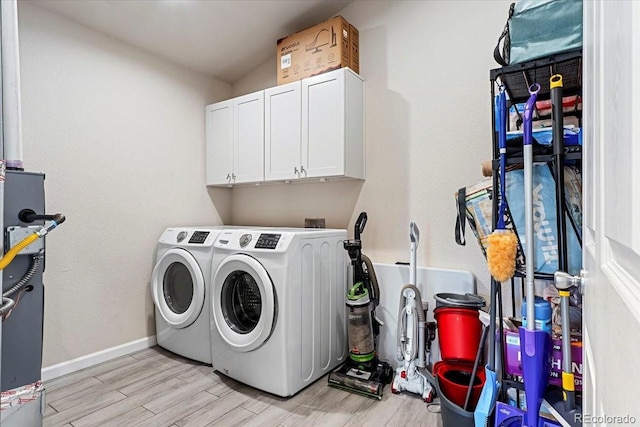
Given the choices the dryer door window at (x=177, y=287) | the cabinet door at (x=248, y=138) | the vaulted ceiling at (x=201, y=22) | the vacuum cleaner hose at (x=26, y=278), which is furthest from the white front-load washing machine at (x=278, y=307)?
the vaulted ceiling at (x=201, y=22)

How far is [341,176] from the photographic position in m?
2.44

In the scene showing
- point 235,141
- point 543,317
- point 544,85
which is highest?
point 235,141

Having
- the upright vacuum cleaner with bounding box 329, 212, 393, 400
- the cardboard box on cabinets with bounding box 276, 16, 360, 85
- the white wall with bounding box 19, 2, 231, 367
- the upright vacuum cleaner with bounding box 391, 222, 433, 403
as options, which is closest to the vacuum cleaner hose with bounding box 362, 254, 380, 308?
the upright vacuum cleaner with bounding box 329, 212, 393, 400

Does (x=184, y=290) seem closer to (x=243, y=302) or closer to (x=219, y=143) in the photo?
(x=243, y=302)

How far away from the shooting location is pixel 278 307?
1957 millimetres

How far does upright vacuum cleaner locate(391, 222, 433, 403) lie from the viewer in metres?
1.94

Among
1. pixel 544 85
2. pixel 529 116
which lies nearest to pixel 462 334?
pixel 529 116

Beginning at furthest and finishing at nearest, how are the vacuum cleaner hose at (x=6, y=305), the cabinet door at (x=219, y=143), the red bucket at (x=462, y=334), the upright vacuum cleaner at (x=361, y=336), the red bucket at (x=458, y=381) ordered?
1. the cabinet door at (x=219, y=143)
2. the upright vacuum cleaner at (x=361, y=336)
3. the red bucket at (x=462, y=334)
4. the red bucket at (x=458, y=381)
5. the vacuum cleaner hose at (x=6, y=305)

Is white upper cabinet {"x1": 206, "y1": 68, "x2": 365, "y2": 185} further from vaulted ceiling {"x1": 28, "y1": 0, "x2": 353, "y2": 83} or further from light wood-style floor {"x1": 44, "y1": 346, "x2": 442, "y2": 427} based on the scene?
light wood-style floor {"x1": 44, "y1": 346, "x2": 442, "y2": 427}

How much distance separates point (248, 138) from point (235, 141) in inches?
6.5

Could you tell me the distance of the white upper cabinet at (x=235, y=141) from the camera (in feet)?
9.21

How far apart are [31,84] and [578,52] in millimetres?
2972

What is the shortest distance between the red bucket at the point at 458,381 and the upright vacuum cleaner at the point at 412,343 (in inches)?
6.9

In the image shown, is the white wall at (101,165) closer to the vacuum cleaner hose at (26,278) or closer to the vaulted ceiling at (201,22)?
the vaulted ceiling at (201,22)
